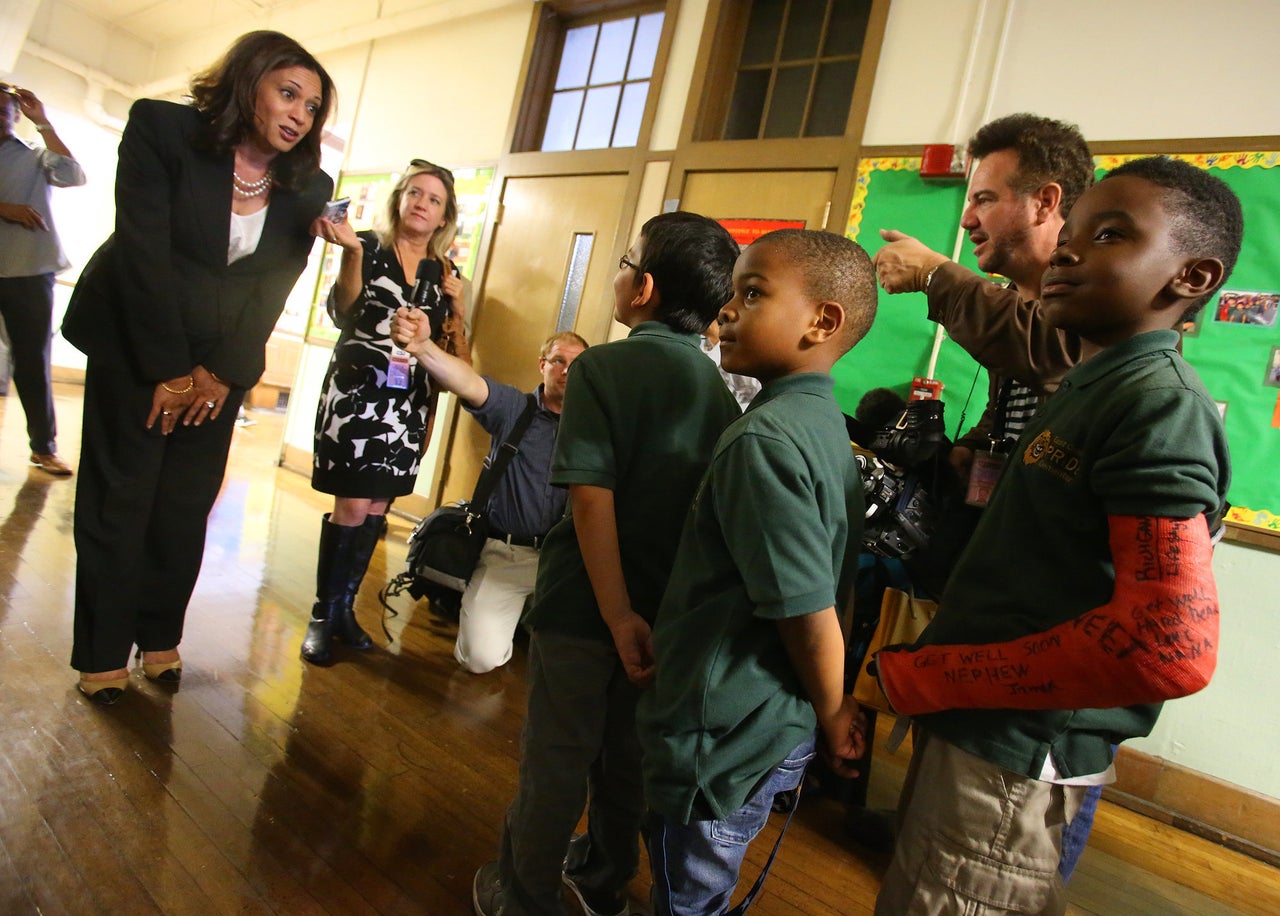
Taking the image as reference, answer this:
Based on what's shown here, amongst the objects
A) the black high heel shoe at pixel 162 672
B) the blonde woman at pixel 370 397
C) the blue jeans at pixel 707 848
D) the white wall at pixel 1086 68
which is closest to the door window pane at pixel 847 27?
the white wall at pixel 1086 68

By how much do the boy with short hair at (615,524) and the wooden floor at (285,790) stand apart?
1.26 ft

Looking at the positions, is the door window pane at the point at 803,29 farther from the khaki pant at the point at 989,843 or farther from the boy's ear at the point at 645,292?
the khaki pant at the point at 989,843

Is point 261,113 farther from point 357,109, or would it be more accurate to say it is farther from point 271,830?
point 357,109

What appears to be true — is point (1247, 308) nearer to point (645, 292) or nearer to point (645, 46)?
point (645, 292)

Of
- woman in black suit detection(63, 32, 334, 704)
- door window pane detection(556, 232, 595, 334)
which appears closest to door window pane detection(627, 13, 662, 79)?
door window pane detection(556, 232, 595, 334)

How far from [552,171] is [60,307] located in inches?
234

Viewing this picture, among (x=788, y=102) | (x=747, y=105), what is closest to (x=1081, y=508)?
(x=788, y=102)

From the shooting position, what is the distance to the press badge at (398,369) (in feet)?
6.98

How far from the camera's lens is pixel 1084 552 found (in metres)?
0.68

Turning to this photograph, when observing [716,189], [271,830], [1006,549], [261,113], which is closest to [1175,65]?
[716,189]

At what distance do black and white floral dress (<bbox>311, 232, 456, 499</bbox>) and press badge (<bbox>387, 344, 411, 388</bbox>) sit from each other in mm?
15

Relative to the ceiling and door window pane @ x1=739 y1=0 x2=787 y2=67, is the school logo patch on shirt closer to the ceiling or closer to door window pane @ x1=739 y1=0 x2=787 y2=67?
door window pane @ x1=739 y1=0 x2=787 y2=67

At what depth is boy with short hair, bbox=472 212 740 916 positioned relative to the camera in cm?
100

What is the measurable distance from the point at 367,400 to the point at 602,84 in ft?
8.48
